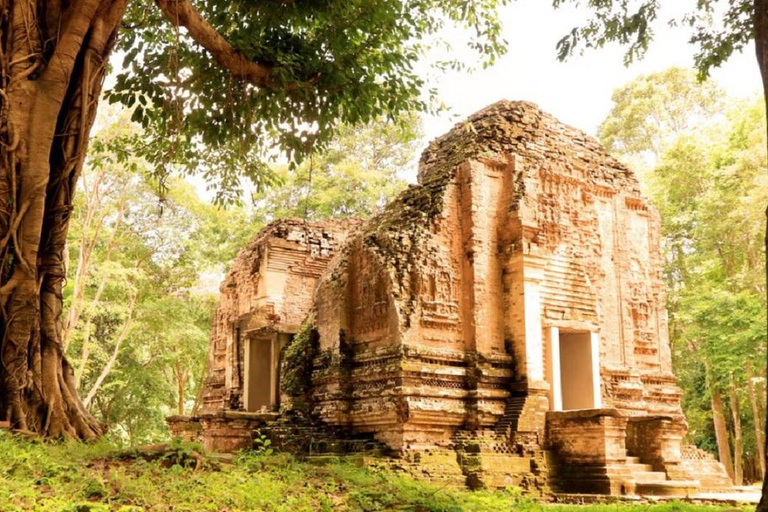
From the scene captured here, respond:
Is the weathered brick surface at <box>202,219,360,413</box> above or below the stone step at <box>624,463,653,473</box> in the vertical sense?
above

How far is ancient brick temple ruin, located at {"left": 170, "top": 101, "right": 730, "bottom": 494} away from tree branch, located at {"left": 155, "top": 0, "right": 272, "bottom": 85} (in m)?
3.48

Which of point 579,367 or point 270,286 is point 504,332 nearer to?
point 579,367

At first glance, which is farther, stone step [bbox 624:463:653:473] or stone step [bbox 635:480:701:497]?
stone step [bbox 624:463:653:473]

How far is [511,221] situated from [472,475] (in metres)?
4.25

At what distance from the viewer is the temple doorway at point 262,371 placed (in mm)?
16859

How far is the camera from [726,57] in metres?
8.20

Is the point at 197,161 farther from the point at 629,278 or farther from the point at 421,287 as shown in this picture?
the point at 629,278

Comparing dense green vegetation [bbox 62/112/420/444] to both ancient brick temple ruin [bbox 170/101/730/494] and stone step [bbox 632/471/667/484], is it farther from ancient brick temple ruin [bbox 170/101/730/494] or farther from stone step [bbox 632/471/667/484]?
stone step [bbox 632/471/667/484]

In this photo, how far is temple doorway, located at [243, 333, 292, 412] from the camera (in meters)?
16.9

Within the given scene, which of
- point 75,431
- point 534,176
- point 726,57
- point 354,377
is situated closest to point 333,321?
point 354,377

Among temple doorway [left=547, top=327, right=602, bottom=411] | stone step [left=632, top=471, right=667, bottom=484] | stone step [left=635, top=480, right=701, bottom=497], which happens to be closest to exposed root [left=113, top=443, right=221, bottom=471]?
stone step [left=635, top=480, right=701, bottom=497]

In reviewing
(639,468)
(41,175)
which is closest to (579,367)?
(639,468)

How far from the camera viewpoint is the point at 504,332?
12969 millimetres

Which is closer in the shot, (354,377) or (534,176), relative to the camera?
(354,377)
